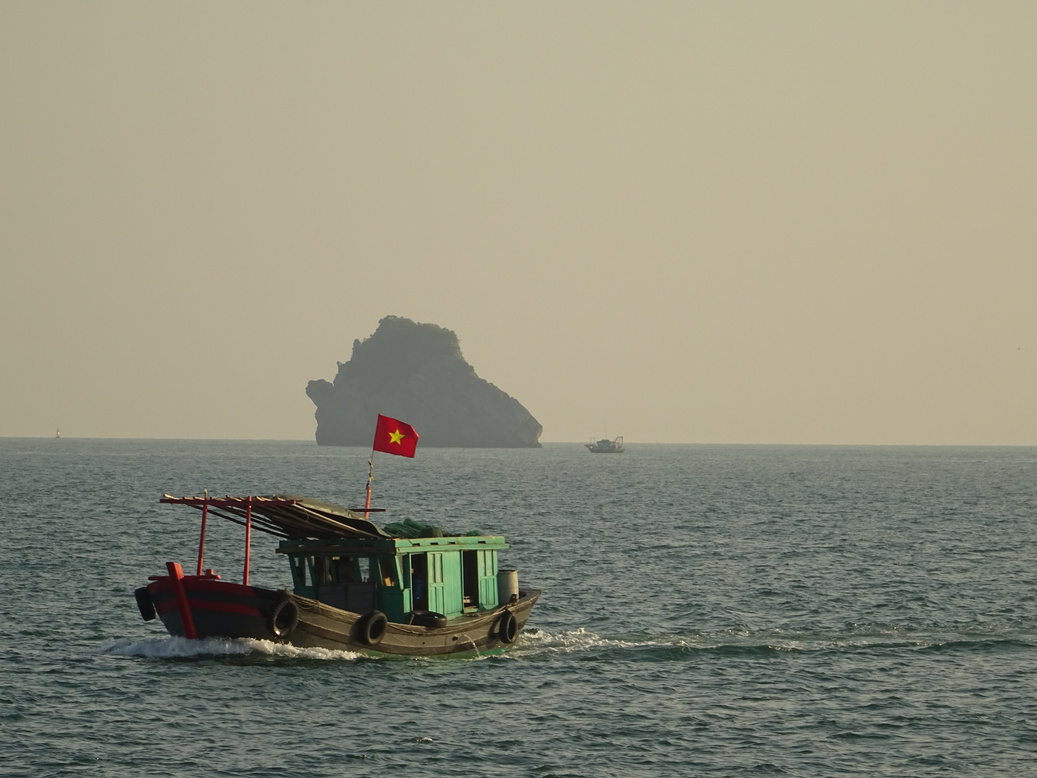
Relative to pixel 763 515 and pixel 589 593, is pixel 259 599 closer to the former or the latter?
pixel 589 593

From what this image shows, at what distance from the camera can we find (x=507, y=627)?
38.5 metres

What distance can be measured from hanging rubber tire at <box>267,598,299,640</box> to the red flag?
16.8 ft

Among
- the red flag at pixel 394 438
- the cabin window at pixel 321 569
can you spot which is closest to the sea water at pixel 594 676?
the cabin window at pixel 321 569

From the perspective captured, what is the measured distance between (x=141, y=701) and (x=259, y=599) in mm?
3810

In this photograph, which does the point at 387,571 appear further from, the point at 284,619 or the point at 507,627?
the point at 507,627

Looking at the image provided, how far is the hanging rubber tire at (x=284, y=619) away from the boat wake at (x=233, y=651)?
17.8 inches

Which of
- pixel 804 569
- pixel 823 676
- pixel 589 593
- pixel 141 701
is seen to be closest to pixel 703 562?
pixel 804 569

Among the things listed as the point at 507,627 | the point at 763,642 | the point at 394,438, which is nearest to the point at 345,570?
the point at 394,438

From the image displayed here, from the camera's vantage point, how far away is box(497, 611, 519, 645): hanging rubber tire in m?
38.4

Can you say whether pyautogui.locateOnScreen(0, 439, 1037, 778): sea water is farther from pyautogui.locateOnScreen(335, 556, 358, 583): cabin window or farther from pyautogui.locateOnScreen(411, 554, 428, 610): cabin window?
pyautogui.locateOnScreen(335, 556, 358, 583): cabin window

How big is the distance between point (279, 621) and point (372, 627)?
8.23 ft

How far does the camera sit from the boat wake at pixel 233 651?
111 ft

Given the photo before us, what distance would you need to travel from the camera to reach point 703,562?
6419 centimetres

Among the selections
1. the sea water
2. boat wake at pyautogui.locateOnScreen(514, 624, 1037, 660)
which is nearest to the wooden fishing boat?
the sea water
